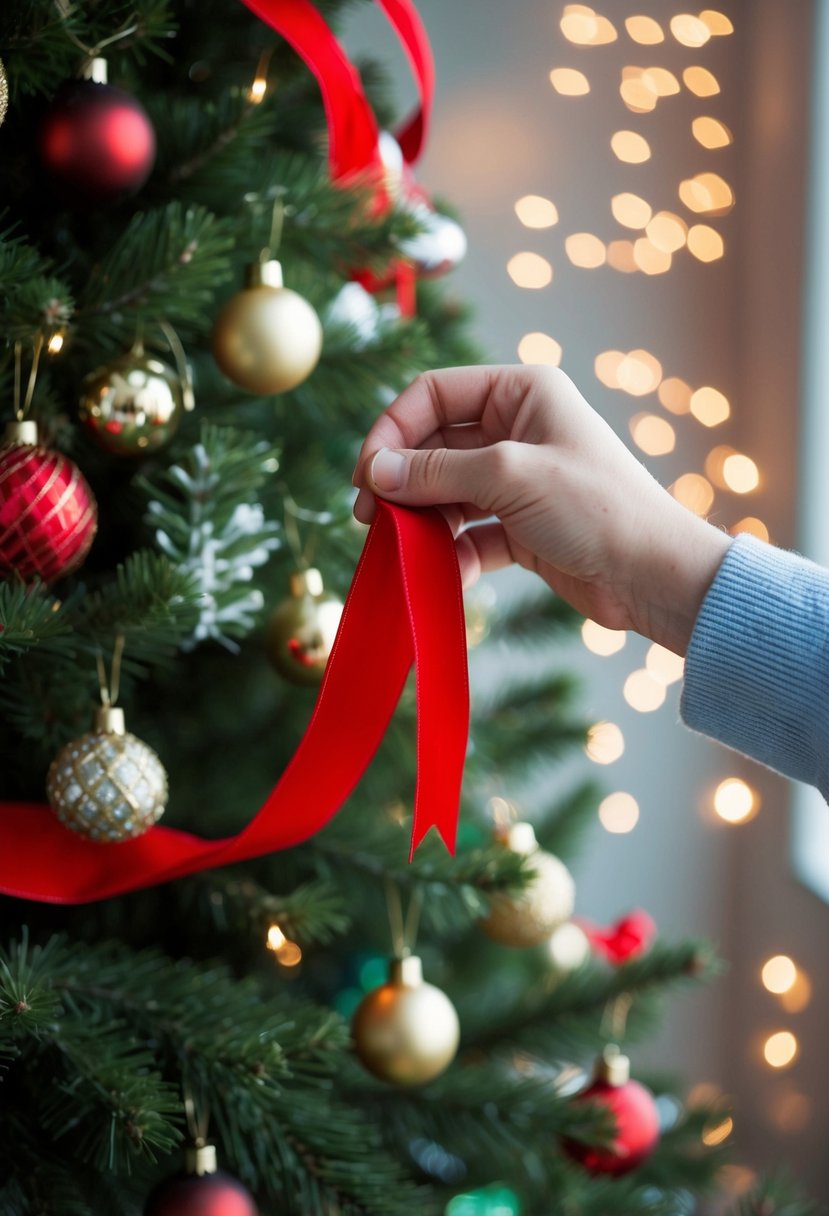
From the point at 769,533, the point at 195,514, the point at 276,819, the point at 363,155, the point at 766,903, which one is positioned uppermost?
the point at 363,155

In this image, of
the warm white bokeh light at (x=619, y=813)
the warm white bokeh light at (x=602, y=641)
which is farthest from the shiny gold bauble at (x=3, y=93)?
the warm white bokeh light at (x=619, y=813)

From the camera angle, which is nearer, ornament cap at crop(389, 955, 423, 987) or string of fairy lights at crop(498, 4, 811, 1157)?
ornament cap at crop(389, 955, 423, 987)

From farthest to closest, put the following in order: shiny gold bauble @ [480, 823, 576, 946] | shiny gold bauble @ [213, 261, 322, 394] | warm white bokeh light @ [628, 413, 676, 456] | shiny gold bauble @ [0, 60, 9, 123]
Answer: warm white bokeh light @ [628, 413, 676, 456]
shiny gold bauble @ [480, 823, 576, 946]
shiny gold bauble @ [213, 261, 322, 394]
shiny gold bauble @ [0, 60, 9, 123]

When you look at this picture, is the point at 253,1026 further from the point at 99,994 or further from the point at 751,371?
the point at 751,371

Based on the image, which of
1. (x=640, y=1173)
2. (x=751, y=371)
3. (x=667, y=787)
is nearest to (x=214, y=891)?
(x=640, y=1173)

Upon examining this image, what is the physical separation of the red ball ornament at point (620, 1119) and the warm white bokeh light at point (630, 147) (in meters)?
1.08

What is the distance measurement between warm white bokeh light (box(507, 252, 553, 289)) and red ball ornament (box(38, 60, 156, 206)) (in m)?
0.84

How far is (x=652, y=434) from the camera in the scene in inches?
54.8

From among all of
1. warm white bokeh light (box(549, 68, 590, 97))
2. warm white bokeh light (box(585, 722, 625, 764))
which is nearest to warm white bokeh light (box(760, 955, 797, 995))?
warm white bokeh light (box(585, 722, 625, 764))

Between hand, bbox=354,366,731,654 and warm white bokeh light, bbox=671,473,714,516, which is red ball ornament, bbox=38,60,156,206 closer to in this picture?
hand, bbox=354,366,731,654

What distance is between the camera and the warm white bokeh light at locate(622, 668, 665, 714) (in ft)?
4.73

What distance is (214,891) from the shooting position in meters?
0.73

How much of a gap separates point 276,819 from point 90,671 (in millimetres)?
162

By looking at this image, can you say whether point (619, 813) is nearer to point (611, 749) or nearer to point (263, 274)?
point (611, 749)
